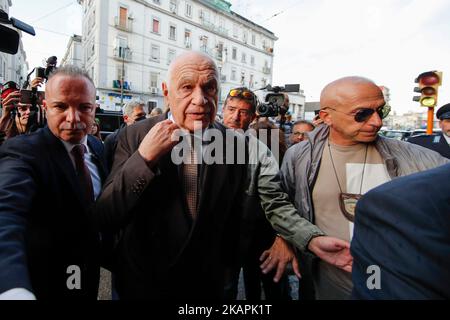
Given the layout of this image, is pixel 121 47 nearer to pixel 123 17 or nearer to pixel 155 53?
pixel 123 17

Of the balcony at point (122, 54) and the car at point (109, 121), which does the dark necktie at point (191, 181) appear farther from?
the balcony at point (122, 54)

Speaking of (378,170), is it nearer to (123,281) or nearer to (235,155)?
(235,155)

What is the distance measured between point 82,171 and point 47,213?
1.18ft

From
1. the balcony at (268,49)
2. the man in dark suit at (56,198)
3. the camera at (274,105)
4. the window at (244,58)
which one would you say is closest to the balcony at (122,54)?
the window at (244,58)

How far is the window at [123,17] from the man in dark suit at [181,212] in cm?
3021

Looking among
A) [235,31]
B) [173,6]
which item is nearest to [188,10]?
[173,6]

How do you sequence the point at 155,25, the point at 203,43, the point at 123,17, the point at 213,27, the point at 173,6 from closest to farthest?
1. the point at 123,17
2. the point at 155,25
3. the point at 173,6
4. the point at 203,43
5. the point at 213,27

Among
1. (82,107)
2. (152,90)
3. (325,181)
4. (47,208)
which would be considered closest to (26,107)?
(82,107)

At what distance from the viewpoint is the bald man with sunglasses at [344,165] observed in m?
1.63

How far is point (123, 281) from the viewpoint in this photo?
1.48 metres

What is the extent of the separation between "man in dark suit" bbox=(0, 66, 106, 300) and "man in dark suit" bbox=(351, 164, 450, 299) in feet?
3.57

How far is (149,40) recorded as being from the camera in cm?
2909

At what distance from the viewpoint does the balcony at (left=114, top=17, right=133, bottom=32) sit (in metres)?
26.3

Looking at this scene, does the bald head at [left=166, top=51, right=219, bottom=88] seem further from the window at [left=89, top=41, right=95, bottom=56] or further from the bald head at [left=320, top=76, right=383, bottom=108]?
the window at [left=89, top=41, right=95, bottom=56]
